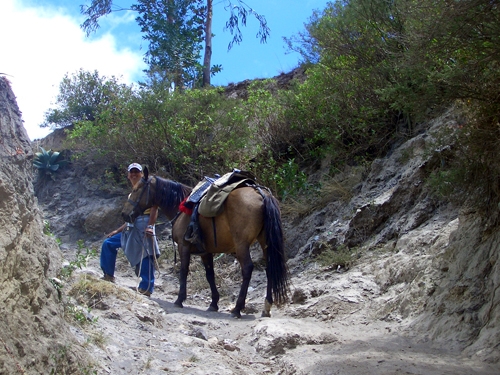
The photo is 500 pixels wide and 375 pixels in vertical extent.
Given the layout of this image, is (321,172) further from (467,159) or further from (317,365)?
(317,365)

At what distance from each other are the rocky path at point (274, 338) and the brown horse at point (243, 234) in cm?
42

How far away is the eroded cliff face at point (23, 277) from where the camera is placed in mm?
3484

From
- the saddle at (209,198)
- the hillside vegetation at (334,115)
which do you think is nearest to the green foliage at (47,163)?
the hillside vegetation at (334,115)

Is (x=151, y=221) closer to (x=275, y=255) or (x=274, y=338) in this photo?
(x=275, y=255)

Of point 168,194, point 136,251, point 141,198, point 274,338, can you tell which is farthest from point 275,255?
point 141,198

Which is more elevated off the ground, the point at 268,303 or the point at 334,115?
the point at 334,115

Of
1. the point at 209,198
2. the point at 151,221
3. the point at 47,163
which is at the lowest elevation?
the point at 151,221

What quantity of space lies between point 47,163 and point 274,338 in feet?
39.5

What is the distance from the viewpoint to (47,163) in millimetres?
16344

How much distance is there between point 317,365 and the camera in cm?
521

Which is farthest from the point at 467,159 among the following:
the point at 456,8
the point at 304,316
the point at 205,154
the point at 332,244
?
the point at 205,154

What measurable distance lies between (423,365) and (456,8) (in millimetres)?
3354

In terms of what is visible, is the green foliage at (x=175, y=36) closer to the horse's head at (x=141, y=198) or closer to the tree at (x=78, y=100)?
the tree at (x=78, y=100)

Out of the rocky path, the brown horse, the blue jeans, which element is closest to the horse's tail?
the brown horse
